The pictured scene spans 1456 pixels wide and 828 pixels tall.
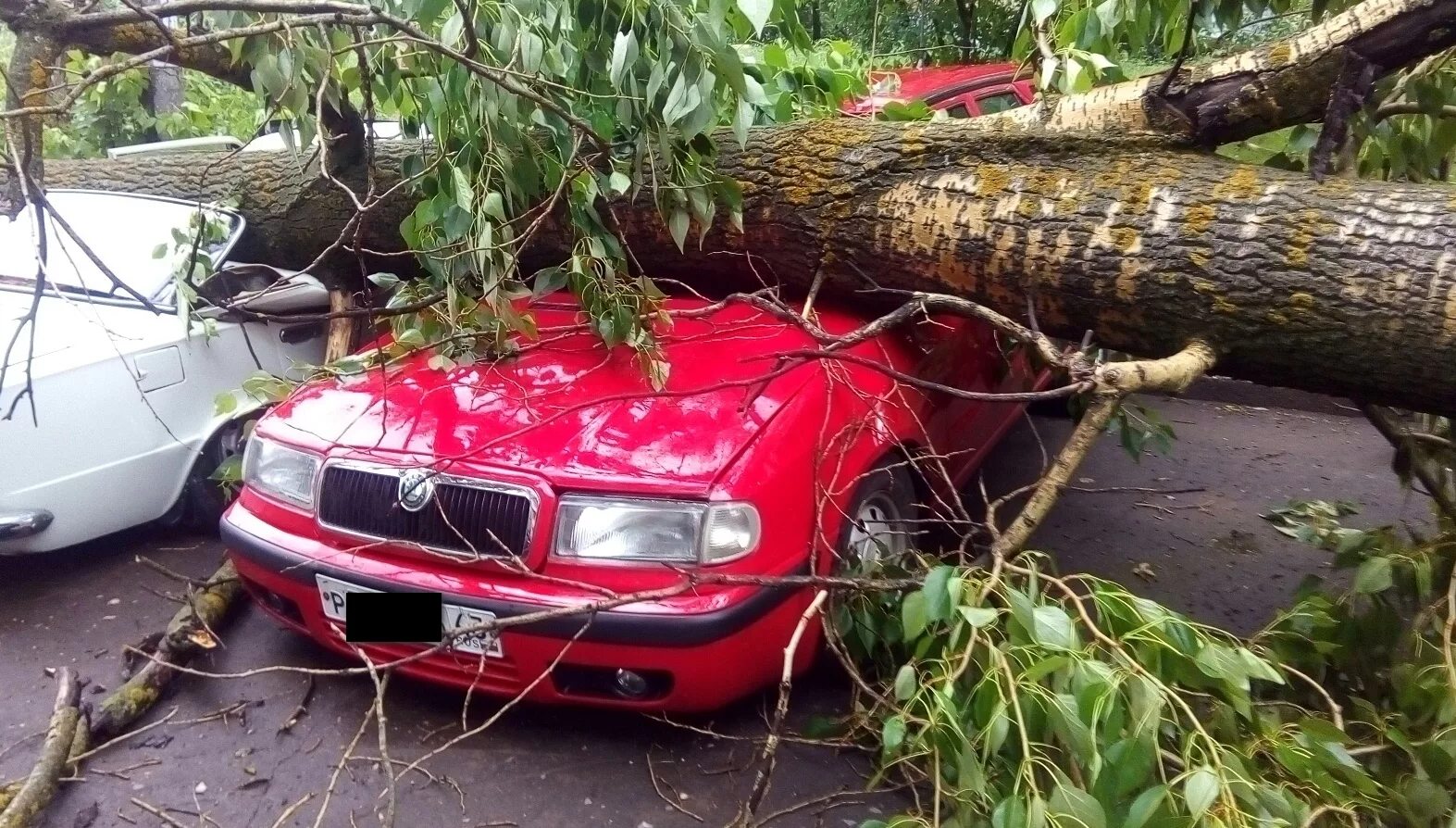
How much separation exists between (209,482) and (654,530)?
7.01ft

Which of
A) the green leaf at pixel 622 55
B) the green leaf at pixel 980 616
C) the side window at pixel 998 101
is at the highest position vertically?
the green leaf at pixel 622 55

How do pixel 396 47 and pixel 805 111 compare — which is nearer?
pixel 396 47

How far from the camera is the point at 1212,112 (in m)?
2.61

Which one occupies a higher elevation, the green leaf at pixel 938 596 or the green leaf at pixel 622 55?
the green leaf at pixel 622 55

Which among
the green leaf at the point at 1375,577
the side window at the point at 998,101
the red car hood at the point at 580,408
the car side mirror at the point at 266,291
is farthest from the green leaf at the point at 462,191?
the side window at the point at 998,101

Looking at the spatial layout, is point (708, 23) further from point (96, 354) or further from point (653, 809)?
point (96, 354)

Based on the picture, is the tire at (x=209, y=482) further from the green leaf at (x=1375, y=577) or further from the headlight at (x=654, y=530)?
the green leaf at (x=1375, y=577)

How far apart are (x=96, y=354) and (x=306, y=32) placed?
1278 mm

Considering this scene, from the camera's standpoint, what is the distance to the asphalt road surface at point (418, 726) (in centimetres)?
226

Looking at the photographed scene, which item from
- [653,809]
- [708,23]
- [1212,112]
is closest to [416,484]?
[653,809]

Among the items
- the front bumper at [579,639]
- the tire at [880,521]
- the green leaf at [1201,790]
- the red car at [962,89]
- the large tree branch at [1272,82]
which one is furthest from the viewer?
the red car at [962,89]

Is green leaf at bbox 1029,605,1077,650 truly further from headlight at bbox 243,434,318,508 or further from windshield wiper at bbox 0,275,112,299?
windshield wiper at bbox 0,275,112,299

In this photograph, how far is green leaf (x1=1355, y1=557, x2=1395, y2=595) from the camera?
2.18 meters

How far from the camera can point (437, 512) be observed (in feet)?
7.54
